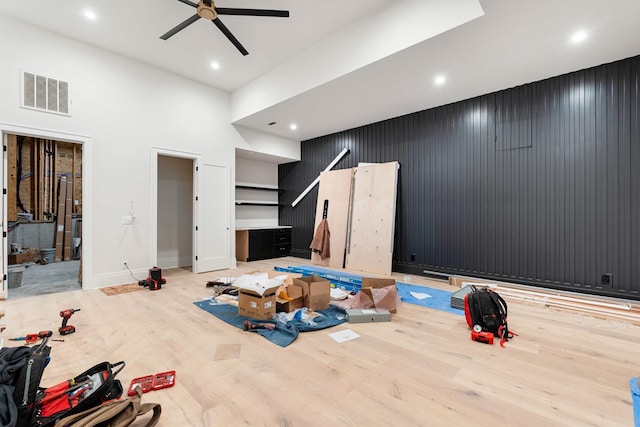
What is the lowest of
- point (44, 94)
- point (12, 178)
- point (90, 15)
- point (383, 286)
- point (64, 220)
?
point (383, 286)

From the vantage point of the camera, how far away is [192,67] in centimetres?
480

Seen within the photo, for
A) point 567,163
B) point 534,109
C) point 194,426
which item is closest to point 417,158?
point 534,109

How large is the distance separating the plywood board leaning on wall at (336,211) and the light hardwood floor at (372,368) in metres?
2.69

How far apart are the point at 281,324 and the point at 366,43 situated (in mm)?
3518

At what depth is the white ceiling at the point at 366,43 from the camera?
2848mm

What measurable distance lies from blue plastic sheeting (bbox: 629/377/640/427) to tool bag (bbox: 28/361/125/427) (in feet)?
9.43

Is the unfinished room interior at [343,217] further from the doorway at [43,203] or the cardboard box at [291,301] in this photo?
the doorway at [43,203]

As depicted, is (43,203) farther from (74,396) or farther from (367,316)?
(367,316)

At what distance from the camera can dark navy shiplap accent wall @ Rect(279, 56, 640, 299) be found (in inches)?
134

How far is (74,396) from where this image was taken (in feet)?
4.90

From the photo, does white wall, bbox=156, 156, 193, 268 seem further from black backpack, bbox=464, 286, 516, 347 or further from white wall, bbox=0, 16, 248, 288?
black backpack, bbox=464, 286, 516, 347

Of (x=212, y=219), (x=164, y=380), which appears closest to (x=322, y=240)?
(x=212, y=219)

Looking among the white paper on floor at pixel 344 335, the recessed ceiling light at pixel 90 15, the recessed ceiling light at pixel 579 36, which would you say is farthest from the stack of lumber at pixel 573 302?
the recessed ceiling light at pixel 90 15

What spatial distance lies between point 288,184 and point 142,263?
3930 mm
